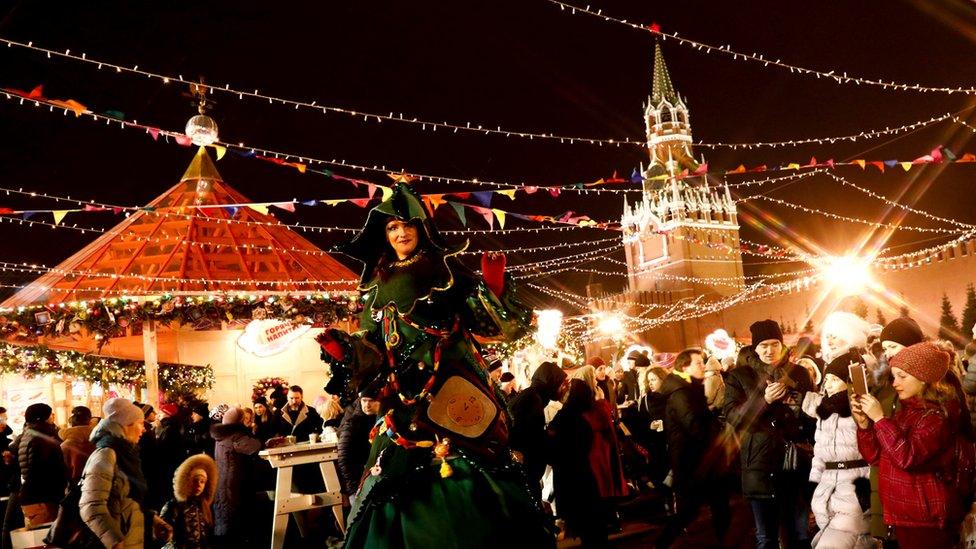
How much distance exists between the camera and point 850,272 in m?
44.1

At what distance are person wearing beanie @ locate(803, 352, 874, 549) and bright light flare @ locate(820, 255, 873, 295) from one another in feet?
130

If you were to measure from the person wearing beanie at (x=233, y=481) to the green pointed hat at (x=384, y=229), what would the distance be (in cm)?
386

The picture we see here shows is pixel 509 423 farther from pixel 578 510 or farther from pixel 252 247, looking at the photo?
pixel 252 247

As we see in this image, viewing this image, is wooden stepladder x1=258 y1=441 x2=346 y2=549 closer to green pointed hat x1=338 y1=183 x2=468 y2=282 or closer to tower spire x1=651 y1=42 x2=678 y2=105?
green pointed hat x1=338 y1=183 x2=468 y2=282

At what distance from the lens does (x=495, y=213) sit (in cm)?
1088

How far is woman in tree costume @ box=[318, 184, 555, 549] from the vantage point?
3328 millimetres

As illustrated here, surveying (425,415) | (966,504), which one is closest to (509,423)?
(425,415)

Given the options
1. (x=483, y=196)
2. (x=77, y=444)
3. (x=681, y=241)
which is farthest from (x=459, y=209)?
(x=681, y=241)

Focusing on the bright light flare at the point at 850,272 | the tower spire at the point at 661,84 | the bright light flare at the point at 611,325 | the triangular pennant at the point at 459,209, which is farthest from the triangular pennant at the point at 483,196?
the tower spire at the point at 661,84

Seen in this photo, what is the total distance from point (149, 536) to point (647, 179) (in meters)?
8.09

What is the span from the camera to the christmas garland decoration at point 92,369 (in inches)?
528

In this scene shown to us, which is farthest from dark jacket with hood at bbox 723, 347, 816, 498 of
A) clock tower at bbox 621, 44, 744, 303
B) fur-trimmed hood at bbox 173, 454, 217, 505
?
clock tower at bbox 621, 44, 744, 303

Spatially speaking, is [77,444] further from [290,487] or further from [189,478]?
[290,487]

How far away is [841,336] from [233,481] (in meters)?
5.07
